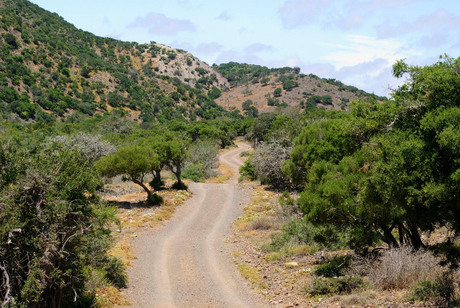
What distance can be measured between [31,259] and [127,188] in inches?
904

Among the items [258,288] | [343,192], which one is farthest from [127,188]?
[343,192]

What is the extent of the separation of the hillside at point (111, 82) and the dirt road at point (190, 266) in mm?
44001

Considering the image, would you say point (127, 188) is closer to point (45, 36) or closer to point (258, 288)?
point (258, 288)

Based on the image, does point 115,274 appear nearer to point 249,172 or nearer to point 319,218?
point 319,218

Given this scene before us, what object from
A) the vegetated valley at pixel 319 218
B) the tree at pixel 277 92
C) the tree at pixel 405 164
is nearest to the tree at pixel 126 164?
the vegetated valley at pixel 319 218

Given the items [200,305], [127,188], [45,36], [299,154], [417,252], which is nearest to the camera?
A: [417,252]

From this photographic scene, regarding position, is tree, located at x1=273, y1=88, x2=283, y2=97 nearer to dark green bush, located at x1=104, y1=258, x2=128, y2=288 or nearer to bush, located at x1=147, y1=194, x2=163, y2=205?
bush, located at x1=147, y1=194, x2=163, y2=205

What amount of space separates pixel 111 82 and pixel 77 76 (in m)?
8.33

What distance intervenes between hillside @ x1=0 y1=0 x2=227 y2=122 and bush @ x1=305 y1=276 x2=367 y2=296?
57.0 metres

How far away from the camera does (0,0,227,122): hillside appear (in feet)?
215

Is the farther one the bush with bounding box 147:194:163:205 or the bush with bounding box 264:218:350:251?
the bush with bounding box 147:194:163:205

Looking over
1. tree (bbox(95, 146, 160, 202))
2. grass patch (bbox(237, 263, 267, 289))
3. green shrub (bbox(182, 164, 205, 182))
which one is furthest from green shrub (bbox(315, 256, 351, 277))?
green shrub (bbox(182, 164, 205, 182))

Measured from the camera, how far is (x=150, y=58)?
120375 mm

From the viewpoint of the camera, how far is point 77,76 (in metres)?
79.5
